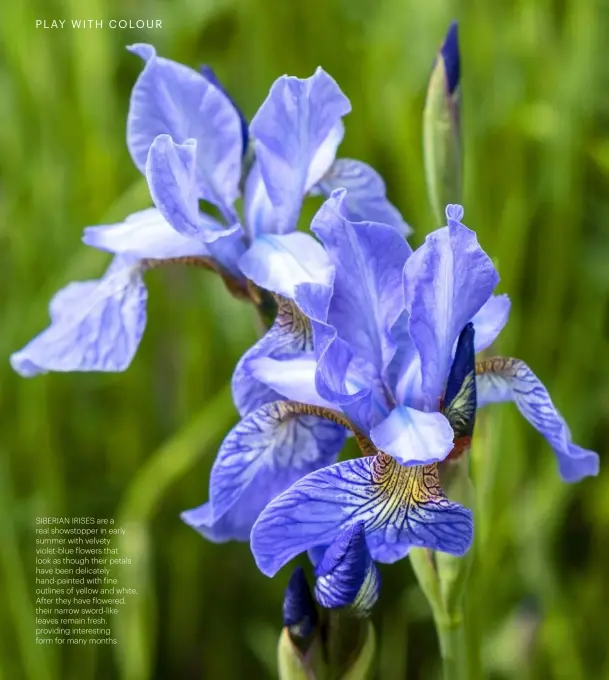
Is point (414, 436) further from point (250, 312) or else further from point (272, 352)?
point (250, 312)

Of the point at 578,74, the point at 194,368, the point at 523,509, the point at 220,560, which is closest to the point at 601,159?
the point at 578,74

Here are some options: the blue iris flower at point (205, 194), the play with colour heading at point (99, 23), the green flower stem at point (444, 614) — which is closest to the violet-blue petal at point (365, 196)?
the blue iris flower at point (205, 194)

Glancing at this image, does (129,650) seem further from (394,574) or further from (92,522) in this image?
(394,574)

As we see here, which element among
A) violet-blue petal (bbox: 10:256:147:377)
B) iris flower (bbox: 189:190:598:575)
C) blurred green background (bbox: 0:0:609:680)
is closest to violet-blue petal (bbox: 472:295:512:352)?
iris flower (bbox: 189:190:598:575)

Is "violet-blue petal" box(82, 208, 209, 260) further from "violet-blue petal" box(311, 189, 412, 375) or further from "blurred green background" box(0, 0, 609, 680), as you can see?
"blurred green background" box(0, 0, 609, 680)

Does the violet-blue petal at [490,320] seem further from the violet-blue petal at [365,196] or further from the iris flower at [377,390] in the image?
the violet-blue petal at [365,196]

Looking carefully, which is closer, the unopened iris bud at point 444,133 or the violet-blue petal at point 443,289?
the violet-blue petal at point 443,289
